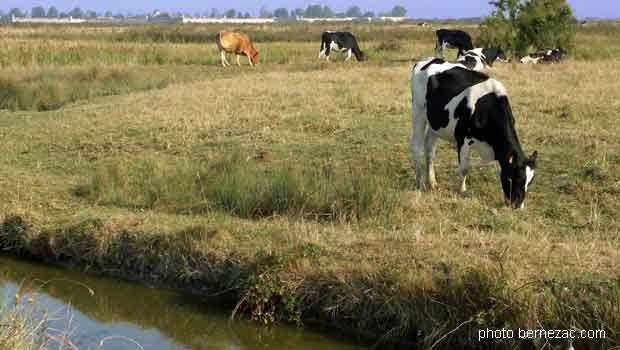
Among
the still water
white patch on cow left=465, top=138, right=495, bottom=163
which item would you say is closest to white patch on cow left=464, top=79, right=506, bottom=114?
white patch on cow left=465, top=138, right=495, bottom=163

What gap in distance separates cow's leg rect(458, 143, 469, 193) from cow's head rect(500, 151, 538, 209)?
66 centimetres

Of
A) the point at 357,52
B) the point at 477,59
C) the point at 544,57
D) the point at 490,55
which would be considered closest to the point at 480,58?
the point at 477,59

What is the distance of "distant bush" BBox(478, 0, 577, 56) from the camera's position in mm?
29172

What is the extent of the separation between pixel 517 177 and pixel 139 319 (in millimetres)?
4757

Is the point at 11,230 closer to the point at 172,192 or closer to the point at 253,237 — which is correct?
the point at 172,192

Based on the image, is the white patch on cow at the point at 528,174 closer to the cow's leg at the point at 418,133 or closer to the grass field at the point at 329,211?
the grass field at the point at 329,211

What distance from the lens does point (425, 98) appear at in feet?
39.3

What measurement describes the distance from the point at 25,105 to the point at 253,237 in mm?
13596

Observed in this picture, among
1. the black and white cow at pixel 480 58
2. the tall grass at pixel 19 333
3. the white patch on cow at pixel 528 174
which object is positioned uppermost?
the black and white cow at pixel 480 58

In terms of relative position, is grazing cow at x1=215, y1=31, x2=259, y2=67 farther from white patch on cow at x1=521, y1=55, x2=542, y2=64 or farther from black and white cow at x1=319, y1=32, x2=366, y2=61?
white patch on cow at x1=521, y1=55, x2=542, y2=64

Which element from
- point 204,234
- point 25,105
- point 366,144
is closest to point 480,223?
point 204,234

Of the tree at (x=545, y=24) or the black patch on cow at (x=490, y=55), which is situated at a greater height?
the tree at (x=545, y=24)

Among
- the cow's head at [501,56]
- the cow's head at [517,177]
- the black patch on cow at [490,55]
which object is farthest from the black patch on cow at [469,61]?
the cow's head at [517,177]

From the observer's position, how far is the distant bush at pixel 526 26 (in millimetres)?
29172
